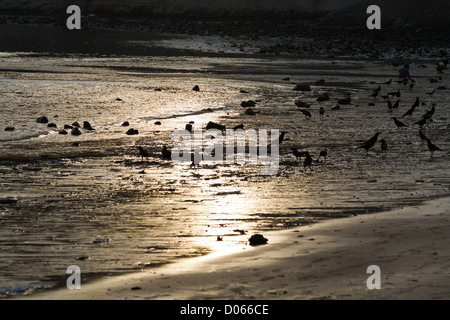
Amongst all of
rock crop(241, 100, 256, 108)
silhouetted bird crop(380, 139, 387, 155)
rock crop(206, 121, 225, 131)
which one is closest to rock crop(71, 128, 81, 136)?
rock crop(206, 121, 225, 131)

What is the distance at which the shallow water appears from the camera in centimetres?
797

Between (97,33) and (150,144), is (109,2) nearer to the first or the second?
(97,33)

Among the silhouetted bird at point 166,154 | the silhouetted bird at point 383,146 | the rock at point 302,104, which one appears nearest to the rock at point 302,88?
the rock at point 302,104

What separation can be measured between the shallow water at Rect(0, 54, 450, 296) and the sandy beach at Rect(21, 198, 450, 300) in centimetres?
39

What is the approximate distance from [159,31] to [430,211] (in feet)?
188

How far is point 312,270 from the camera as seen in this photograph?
22.8ft

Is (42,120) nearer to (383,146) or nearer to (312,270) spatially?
(383,146)

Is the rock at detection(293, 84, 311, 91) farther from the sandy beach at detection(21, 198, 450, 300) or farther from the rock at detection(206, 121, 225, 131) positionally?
the sandy beach at detection(21, 198, 450, 300)

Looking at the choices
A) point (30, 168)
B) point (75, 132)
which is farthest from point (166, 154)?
point (75, 132)

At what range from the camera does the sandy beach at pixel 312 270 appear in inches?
250

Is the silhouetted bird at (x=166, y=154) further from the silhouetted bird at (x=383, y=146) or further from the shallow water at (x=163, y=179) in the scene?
the silhouetted bird at (x=383, y=146)

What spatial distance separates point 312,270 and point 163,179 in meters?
4.93

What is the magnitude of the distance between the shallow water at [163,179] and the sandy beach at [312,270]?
0.39 metres
